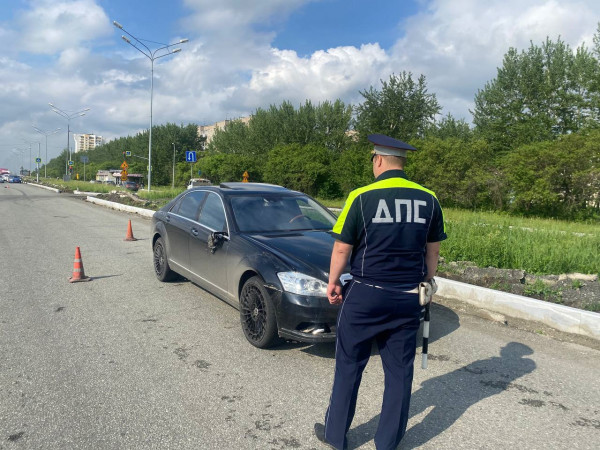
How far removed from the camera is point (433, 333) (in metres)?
5.26

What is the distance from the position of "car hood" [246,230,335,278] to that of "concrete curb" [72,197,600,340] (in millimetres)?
2375

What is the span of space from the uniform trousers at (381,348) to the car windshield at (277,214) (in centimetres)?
271

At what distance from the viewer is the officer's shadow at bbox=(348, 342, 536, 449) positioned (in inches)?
125

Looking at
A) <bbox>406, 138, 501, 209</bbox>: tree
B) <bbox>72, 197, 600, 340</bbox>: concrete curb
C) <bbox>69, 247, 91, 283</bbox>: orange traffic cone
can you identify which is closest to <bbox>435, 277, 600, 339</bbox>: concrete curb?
<bbox>72, 197, 600, 340</bbox>: concrete curb

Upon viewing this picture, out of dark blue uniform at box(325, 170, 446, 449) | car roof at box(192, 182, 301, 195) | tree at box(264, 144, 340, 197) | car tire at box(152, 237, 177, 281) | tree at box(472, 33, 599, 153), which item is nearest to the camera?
dark blue uniform at box(325, 170, 446, 449)

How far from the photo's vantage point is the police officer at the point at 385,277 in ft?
8.71

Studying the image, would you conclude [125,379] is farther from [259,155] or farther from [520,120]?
[259,155]

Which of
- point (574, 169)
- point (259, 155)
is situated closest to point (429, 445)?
point (574, 169)

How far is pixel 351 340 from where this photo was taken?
2771mm

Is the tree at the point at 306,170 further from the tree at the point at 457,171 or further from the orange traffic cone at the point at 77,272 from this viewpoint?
the orange traffic cone at the point at 77,272

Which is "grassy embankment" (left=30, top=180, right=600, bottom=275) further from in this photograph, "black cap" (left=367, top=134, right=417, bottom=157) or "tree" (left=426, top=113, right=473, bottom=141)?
"tree" (left=426, top=113, right=473, bottom=141)

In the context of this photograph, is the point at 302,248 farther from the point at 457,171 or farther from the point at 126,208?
the point at 457,171

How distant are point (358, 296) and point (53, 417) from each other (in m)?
2.35

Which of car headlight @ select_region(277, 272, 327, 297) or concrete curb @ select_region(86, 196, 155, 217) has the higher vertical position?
car headlight @ select_region(277, 272, 327, 297)
